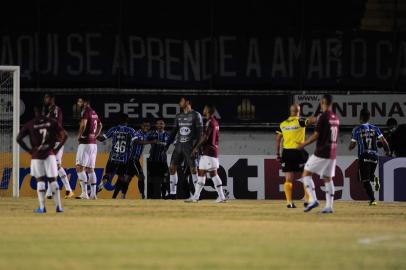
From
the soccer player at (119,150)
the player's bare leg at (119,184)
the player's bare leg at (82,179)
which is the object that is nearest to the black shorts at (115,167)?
the soccer player at (119,150)

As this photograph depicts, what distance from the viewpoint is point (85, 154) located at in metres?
25.6

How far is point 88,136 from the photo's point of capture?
25672mm

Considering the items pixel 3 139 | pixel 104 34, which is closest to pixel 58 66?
pixel 104 34

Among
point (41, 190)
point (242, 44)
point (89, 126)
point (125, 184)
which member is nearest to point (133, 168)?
point (125, 184)

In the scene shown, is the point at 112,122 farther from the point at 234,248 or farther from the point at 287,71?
the point at 234,248

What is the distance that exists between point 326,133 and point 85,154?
7.70 meters

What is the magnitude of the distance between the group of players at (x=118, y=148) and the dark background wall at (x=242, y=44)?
13.8 ft

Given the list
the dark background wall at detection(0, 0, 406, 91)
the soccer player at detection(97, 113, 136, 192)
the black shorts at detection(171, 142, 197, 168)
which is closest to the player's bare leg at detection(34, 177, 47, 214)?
the black shorts at detection(171, 142, 197, 168)

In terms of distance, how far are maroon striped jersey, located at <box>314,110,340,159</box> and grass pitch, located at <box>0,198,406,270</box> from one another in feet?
3.93

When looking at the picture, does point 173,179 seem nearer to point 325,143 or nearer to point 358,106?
point 325,143

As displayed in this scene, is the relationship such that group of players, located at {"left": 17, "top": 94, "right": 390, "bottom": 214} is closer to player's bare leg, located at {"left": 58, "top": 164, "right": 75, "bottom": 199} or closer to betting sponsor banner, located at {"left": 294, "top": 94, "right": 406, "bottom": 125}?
player's bare leg, located at {"left": 58, "top": 164, "right": 75, "bottom": 199}

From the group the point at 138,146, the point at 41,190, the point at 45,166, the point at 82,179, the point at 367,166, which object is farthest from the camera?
the point at 138,146

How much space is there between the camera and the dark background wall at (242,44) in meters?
31.8

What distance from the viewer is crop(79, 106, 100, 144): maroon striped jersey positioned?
25.3 meters
